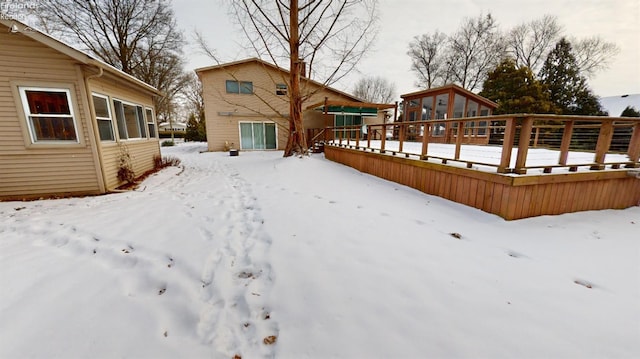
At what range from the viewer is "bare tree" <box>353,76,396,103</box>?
139 feet

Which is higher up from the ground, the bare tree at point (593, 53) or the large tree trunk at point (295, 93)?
the bare tree at point (593, 53)

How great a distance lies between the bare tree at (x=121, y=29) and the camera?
13.3 m

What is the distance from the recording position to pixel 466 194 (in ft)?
13.2

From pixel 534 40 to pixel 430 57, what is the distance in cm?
905

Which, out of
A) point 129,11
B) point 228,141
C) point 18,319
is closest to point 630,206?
point 18,319

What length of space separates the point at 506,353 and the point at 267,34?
10120 mm

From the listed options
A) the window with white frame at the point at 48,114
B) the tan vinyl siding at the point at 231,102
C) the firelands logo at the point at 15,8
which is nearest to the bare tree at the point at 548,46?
the tan vinyl siding at the point at 231,102

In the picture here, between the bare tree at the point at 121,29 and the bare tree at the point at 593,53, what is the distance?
33.1 meters

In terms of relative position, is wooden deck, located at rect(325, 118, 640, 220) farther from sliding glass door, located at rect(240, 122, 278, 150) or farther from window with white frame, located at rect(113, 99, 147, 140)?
sliding glass door, located at rect(240, 122, 278, 150)

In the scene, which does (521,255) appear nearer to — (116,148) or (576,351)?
(576,351)

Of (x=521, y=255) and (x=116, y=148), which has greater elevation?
(x=116, y=148)

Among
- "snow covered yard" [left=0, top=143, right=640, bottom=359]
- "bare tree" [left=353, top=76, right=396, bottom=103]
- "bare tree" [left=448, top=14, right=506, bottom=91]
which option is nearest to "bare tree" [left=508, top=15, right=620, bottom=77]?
"bare tree" [left=448, top=14, right=506, bottom=91]

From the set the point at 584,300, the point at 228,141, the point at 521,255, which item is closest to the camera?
the point at 584,300

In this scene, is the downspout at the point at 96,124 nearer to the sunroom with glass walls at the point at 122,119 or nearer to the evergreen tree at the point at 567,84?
the sunroom with glass walls at the point at 122,119
